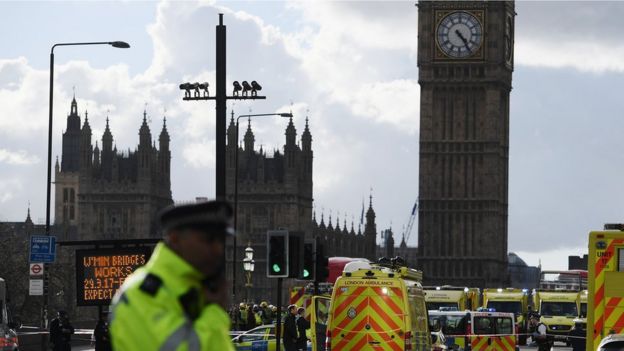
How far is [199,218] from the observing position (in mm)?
5652

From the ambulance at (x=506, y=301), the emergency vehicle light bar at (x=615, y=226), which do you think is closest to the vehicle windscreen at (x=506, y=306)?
the ambulance at (x=506, y=301)

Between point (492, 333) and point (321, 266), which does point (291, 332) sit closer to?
point (321, 266)

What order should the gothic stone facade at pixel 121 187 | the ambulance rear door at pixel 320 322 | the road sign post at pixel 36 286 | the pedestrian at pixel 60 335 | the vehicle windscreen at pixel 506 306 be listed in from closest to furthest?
the ambulance rear door at pixel 320 322 → the pedestrian at pixel 60 335 → the road sign post at pixel 36 286 → the vehicle windscreen at pixel 506 306 → the gothic stone facade at pixel 121 187

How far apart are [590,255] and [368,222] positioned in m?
124

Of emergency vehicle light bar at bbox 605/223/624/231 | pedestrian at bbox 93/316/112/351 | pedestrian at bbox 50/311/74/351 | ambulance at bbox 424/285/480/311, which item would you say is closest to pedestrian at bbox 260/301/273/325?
ambulance at bbox 424/285/480/311

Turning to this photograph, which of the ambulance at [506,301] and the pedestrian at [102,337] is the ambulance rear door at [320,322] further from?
the ambulance at [506,301]

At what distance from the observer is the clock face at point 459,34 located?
11944cm

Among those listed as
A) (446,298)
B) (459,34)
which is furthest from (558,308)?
(459,34)

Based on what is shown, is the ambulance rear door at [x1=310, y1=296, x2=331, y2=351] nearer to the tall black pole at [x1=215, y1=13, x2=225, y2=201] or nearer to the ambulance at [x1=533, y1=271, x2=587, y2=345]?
the tall black pole at [x1=215, y1=13, x2=225, y2=201]

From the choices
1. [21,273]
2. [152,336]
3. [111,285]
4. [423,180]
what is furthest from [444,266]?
[152,336]

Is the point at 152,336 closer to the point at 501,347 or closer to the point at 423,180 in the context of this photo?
the point at 501,347

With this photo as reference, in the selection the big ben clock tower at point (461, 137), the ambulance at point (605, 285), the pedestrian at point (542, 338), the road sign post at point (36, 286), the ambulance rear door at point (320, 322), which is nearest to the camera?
the ambulance at point (605, 285)

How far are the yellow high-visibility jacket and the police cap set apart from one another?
4.3 inches

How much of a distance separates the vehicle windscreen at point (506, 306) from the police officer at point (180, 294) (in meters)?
48.6
